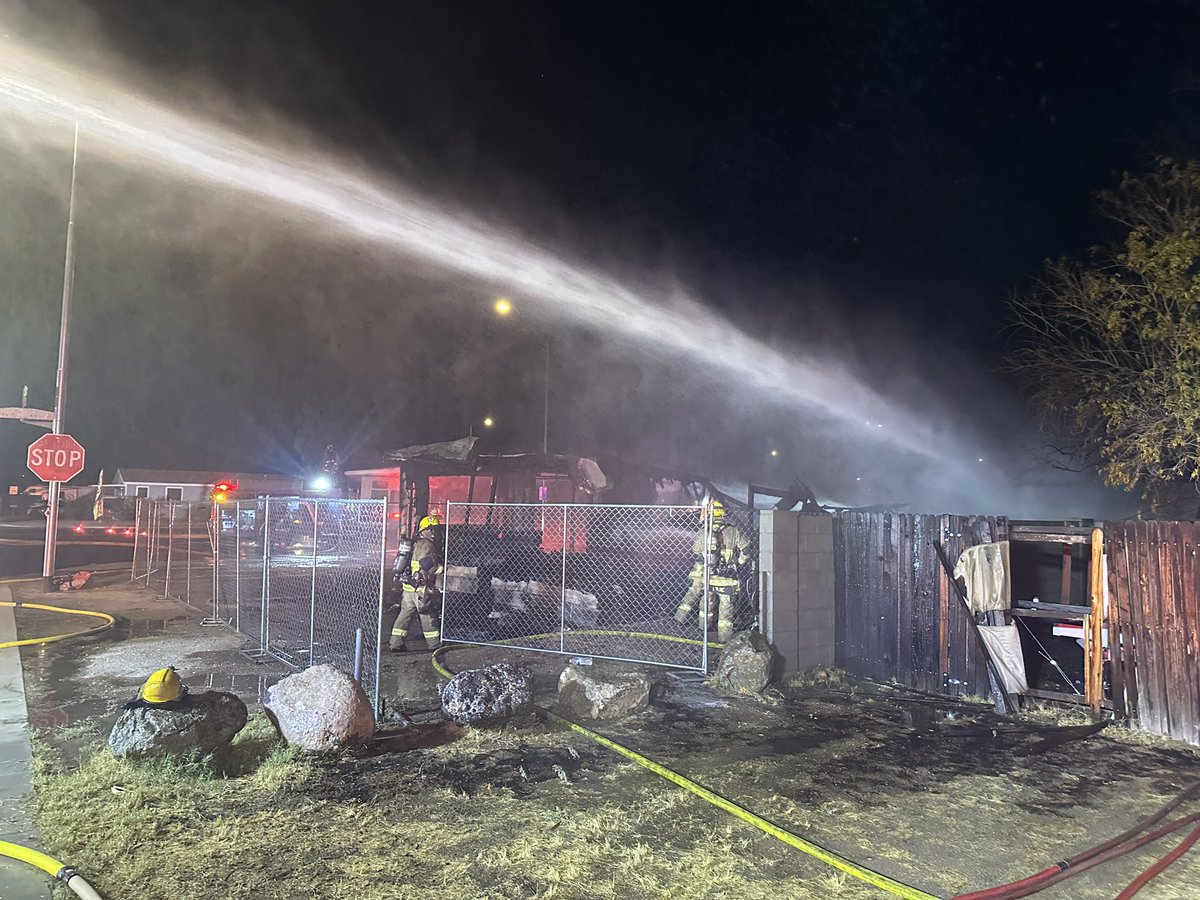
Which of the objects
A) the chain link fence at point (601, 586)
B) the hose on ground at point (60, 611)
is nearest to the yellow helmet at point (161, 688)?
the chain link fence at point (601, 586)

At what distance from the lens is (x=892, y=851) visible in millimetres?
3688

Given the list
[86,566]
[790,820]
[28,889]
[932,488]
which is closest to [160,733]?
[28,889]

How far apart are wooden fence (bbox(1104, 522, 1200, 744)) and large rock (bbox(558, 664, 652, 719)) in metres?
3.93

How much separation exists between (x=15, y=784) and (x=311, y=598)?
4672 mm

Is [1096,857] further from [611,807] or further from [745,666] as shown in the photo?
[745,666]

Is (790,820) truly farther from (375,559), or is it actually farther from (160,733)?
(375,559)

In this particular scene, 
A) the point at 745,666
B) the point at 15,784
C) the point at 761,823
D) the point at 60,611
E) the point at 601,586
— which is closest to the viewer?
the point at 761,823

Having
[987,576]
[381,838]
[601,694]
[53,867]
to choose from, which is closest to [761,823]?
[381,838]

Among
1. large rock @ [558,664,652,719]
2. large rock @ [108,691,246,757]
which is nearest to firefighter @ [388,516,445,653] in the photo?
large rock @ [558,664,652,719]

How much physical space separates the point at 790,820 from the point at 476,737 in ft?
7.93

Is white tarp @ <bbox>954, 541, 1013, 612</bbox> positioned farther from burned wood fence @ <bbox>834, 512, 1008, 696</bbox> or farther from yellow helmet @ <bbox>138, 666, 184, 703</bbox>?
yellow helmet @ <bbox>138, 666, 184, 703</bbox>

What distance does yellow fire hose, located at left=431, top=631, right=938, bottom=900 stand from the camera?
330 centimetres

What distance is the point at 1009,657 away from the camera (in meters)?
6.31

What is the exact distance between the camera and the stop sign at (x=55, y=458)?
1305 cm
